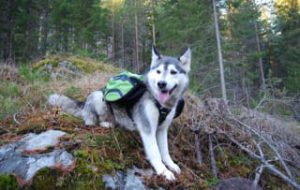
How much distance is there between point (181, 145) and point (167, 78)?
1497 mm

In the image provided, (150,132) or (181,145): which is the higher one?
(150,132)

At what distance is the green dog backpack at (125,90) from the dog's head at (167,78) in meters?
0.19

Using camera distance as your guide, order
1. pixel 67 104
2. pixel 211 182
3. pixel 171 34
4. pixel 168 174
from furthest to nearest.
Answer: pixel 171 34 → pixel 67 104 → pixel 211 182 → pixel 168 174

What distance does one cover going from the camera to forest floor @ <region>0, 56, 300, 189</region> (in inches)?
161

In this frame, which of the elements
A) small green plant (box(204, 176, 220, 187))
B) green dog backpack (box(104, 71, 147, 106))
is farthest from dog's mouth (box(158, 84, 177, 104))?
small green plant (box(204, 176, 220, 187))

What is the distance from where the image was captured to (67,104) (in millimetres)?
6070

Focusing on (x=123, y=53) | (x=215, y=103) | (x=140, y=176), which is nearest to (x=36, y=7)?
(x=123, y=53)

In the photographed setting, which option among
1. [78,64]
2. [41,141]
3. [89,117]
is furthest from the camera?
[78,64]

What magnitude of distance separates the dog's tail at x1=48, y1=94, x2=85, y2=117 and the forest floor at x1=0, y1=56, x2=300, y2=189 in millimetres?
199

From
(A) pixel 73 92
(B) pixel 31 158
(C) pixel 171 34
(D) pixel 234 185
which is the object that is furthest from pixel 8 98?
(C) pixel 171 34

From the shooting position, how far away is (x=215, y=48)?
1653 centimetres

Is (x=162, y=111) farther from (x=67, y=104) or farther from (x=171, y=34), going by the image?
(x=171, y=34)

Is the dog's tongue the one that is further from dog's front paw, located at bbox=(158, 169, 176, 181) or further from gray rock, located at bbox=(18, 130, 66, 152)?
gray rock, located at bbox=(18, 130, 66, 152)

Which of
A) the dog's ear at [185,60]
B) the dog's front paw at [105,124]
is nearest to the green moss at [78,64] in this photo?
the dog's front paw at [105,124]
